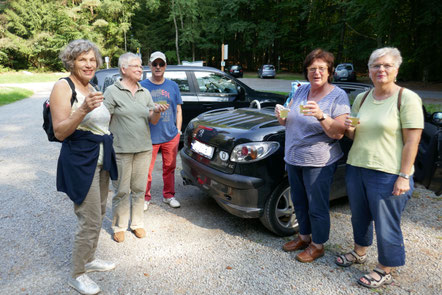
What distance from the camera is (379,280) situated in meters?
2.59

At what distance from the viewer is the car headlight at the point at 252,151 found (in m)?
3.13

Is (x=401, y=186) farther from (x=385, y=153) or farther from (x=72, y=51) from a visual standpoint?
(x=72, y=51)

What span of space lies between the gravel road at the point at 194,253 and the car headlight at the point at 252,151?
89 cm

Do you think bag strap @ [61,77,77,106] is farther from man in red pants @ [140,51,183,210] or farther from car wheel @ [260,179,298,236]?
car wheel @ [260,179,298,236]

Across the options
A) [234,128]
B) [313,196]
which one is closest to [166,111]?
[234,128]

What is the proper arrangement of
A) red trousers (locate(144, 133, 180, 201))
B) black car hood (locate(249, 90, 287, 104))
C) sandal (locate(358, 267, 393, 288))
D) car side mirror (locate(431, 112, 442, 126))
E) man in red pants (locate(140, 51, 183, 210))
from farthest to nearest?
black car hood (locate(249, 90, 287, 104)) < red trousers (locate(144, 133, 180, 201)) < man in red pants (locate(140, 51, 183, 210)) < car side mirror (locate(431, 112, 442, 126)) < sandal (locate(358, 267, 393, 288))

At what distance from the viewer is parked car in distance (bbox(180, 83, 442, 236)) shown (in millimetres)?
3100

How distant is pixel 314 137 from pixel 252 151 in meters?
0.66

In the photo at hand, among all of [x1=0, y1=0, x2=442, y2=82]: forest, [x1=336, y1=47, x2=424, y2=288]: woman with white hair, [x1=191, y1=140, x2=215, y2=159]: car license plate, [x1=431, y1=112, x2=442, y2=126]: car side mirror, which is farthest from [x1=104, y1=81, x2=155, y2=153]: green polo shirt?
[x1=0, y1=0, x2=442, y2=82]: forest

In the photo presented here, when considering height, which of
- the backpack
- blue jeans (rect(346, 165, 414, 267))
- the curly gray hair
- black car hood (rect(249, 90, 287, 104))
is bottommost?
blue jeans (rect(346, 165, 414, 267))

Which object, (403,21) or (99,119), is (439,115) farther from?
(403,21)

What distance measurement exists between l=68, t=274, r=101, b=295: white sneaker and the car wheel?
1655mm

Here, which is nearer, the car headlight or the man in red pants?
the car headlight

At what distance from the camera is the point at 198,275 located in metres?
2.75
